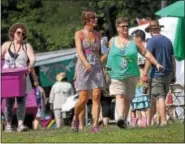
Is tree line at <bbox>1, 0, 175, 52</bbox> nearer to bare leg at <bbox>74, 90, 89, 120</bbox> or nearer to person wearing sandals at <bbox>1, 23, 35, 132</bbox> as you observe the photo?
person wearing sandals at <bbox>1, 23, 35, 132</bbox>

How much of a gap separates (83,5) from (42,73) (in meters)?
12.6

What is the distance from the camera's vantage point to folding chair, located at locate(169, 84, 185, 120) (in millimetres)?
16969

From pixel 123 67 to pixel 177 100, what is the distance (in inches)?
183

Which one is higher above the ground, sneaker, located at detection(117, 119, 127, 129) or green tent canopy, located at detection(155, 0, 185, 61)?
Result: green tent canopy, located at detection(155, 0, 185, 61)

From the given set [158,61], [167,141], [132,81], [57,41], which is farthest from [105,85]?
[57,41]

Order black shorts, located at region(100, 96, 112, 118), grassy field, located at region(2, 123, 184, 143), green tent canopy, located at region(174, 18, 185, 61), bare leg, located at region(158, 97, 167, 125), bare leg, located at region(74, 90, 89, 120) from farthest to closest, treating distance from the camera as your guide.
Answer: black shorts, located at region(100, 96, 112, 118) → green tent canopy, located at region(174, 18, 185, 61) → bare leg, located at region(158, 97, 167, 125) → bare leg, located at region(74, 90, 89, 120) → grassy field, located at region(2, 123, 184, 143)

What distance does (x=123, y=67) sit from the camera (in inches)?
506

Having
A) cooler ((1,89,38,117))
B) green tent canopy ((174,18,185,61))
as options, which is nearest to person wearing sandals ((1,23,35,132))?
green tent canopy ((174,18,185,61))

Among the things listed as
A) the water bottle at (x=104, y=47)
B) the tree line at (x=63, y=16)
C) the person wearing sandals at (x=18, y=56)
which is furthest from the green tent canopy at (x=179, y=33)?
the tree line at (x=63, y=16)

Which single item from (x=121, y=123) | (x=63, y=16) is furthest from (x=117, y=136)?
(x=63, y=16)

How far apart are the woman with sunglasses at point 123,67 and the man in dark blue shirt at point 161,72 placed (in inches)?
31.7

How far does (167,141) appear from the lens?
35.1 ft

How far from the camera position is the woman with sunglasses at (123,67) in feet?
42.2

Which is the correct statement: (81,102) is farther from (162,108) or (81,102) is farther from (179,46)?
(179,46)
